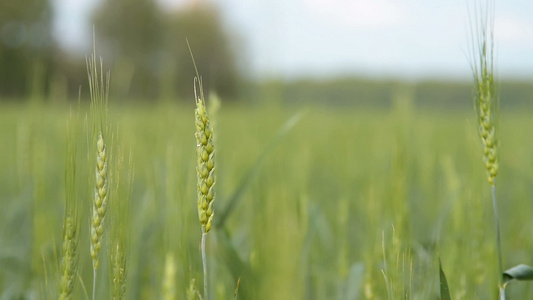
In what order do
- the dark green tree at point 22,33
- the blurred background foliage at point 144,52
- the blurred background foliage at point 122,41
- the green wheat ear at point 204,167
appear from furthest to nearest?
1. the dark green tree at point 22,33
2. the blurred background foliage at point 122,41
3. the blurred background foliage at point 144,52
4. the green wheat ear at point 204,167

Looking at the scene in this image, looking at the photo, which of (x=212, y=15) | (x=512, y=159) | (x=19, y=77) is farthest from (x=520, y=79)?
(x=512, y=159)

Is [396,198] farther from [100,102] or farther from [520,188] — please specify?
[520,188]

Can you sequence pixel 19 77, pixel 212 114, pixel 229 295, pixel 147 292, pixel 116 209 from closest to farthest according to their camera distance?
pixel 116 209, pixel 212 114, pixel 229 295, pixel 147 292, pixel 19 77

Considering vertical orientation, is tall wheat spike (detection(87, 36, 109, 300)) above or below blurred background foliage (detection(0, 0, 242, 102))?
below

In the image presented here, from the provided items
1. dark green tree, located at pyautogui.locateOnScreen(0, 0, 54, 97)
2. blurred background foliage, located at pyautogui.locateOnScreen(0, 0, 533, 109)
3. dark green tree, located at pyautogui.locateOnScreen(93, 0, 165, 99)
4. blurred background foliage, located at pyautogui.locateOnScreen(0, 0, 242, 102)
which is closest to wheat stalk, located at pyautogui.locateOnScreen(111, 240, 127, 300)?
blurred background foliage, located at pyautogui.locateOnScreen(0, 0, 533, 109)

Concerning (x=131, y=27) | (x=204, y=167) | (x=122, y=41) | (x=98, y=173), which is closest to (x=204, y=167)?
(x=204, y=167)

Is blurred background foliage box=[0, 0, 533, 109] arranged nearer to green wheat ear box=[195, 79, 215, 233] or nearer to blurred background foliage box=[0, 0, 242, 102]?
blurred background foliage box=[0, 0, 242, 102]

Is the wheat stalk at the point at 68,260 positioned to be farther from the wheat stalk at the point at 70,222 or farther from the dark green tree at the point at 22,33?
the dark green tree at the point at 22,33

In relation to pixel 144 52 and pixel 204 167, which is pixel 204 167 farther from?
pixel 144 52

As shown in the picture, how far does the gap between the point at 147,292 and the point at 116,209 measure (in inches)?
28.1

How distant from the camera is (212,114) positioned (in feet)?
2.29

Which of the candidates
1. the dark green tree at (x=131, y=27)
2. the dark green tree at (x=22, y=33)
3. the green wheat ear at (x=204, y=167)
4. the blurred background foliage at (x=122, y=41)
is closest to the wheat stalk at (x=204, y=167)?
the green wheat ear at (x=204, y=167)

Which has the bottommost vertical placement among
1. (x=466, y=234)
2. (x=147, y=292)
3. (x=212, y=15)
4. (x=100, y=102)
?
(x=147, y=292)

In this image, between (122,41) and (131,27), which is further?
(131,27)
